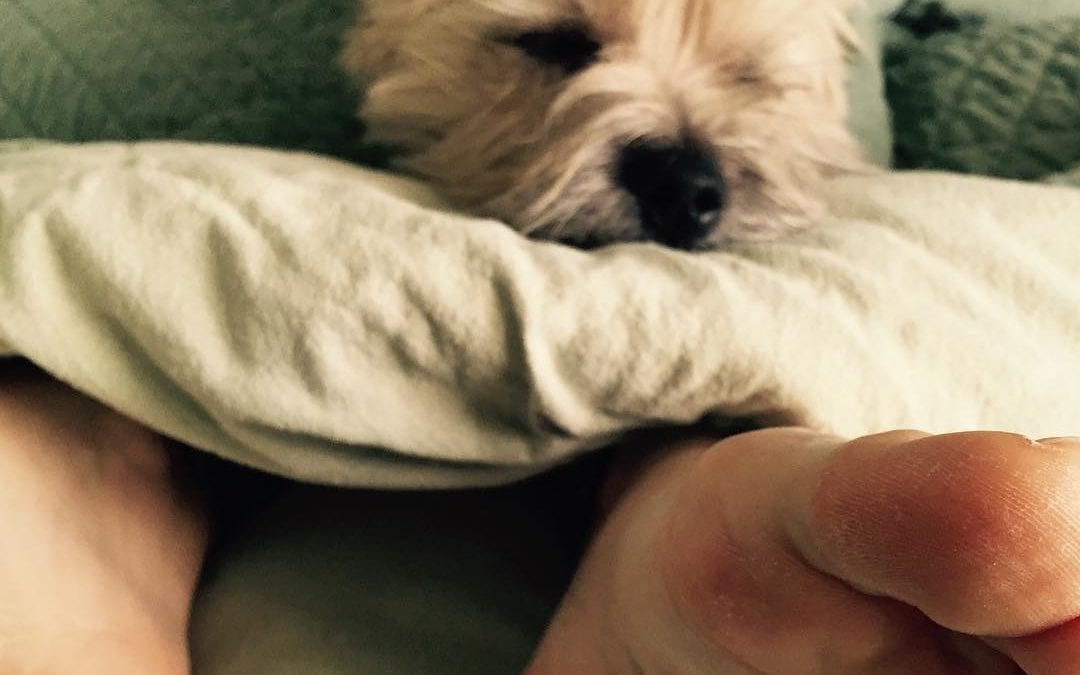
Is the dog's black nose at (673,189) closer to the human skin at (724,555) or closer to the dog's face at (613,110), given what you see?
the dog's face at (613,110)

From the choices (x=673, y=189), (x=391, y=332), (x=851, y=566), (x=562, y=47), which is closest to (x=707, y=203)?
(x=673, y=189)

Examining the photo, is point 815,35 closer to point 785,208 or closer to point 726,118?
point 726,118

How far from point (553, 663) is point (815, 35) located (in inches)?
34.0

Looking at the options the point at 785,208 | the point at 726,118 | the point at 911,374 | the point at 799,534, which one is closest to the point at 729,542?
the point at 799,534

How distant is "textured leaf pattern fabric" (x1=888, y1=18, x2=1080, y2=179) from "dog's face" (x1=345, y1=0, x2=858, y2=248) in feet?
0.44

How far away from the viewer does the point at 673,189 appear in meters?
0.87

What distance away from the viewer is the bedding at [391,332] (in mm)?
532

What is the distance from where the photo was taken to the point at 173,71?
111cm

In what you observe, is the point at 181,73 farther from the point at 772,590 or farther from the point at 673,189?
the point at 772,590

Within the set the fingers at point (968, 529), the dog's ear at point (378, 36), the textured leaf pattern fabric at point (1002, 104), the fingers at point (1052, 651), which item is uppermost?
the fingers at point (968, 529)

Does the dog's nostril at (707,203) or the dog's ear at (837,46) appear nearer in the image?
the dog's nostril at (707,203)

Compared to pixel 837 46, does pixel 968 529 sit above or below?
above

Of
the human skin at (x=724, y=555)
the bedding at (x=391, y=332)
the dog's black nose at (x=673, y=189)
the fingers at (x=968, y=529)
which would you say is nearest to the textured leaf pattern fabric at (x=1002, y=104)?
the dog's black nose at (x=673, y=189)

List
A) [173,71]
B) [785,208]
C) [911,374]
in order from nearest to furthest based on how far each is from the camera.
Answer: [911,374], [785,208], [173,71]
